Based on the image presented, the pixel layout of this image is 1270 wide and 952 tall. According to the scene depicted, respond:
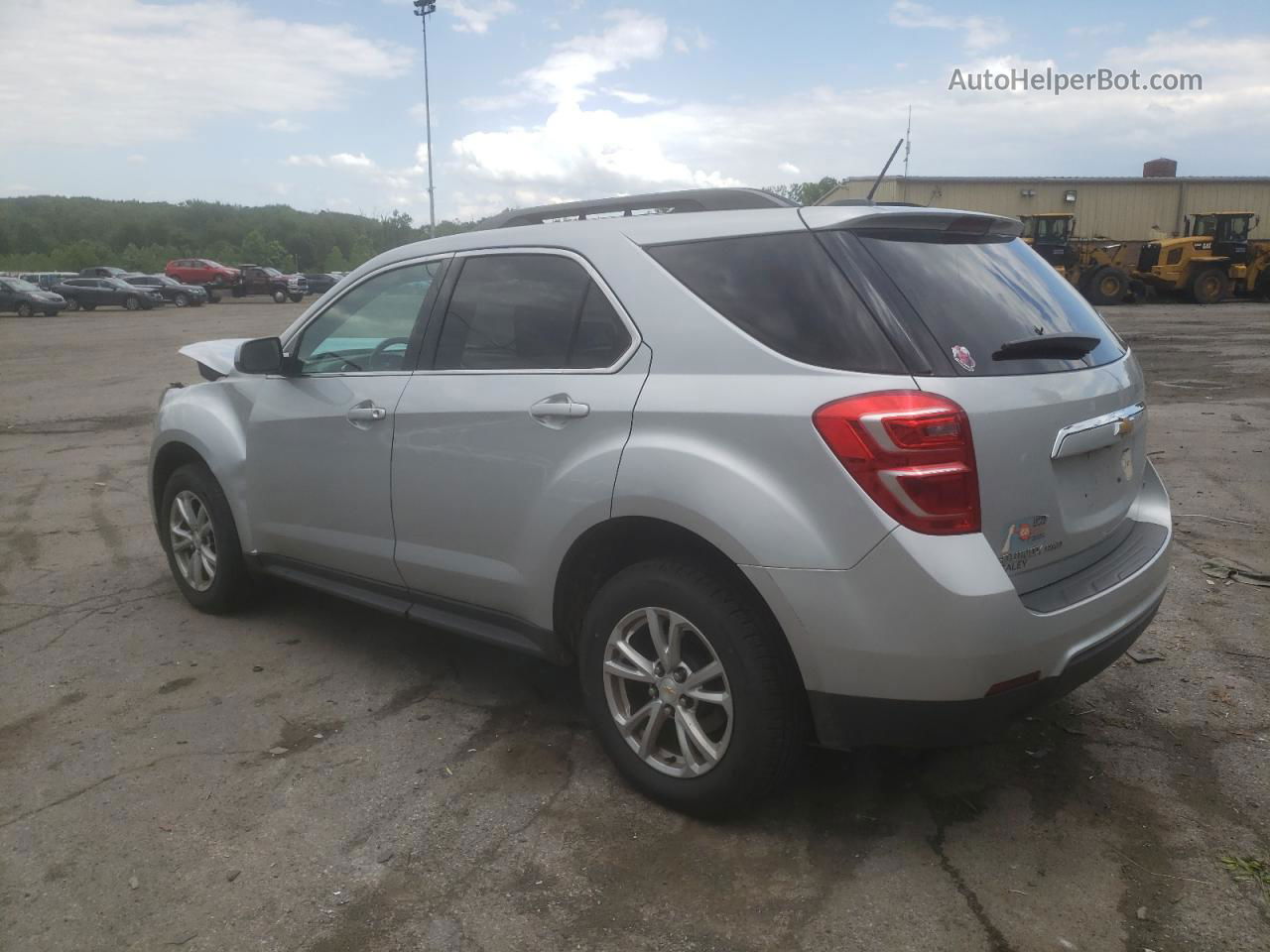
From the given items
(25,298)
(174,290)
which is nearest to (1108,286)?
(174,290)

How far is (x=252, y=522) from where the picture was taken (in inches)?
175

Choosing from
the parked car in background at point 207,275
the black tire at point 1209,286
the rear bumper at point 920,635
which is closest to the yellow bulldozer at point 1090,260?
the black tire at point 1209,286

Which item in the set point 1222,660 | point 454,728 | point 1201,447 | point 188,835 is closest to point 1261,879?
point 1222,660

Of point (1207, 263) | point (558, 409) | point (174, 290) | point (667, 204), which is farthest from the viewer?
point (174, 290)

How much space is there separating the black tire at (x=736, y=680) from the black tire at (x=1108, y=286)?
32.0 metres

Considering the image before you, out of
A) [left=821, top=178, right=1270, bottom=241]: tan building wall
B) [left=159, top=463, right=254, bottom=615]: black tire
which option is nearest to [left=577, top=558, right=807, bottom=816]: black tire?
[left=159, top=463, right=254, bottom=615]: black tire

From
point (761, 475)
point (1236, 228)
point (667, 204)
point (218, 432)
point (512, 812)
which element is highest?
point (1236, 228)

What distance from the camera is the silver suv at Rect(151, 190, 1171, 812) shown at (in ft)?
8.14

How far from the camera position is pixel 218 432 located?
458cm

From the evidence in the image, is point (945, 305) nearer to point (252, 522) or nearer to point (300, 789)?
point (300, 789)

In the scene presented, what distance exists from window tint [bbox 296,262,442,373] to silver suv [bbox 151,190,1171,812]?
7 cm

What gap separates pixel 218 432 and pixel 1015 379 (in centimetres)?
350

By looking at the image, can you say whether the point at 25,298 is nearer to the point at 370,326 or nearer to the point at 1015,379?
the point at 370,326

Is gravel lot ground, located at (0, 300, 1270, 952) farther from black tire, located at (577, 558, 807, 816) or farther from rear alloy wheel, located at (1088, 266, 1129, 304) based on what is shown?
rear alloy wheel, located at (1088, 266, 1129, 304)
